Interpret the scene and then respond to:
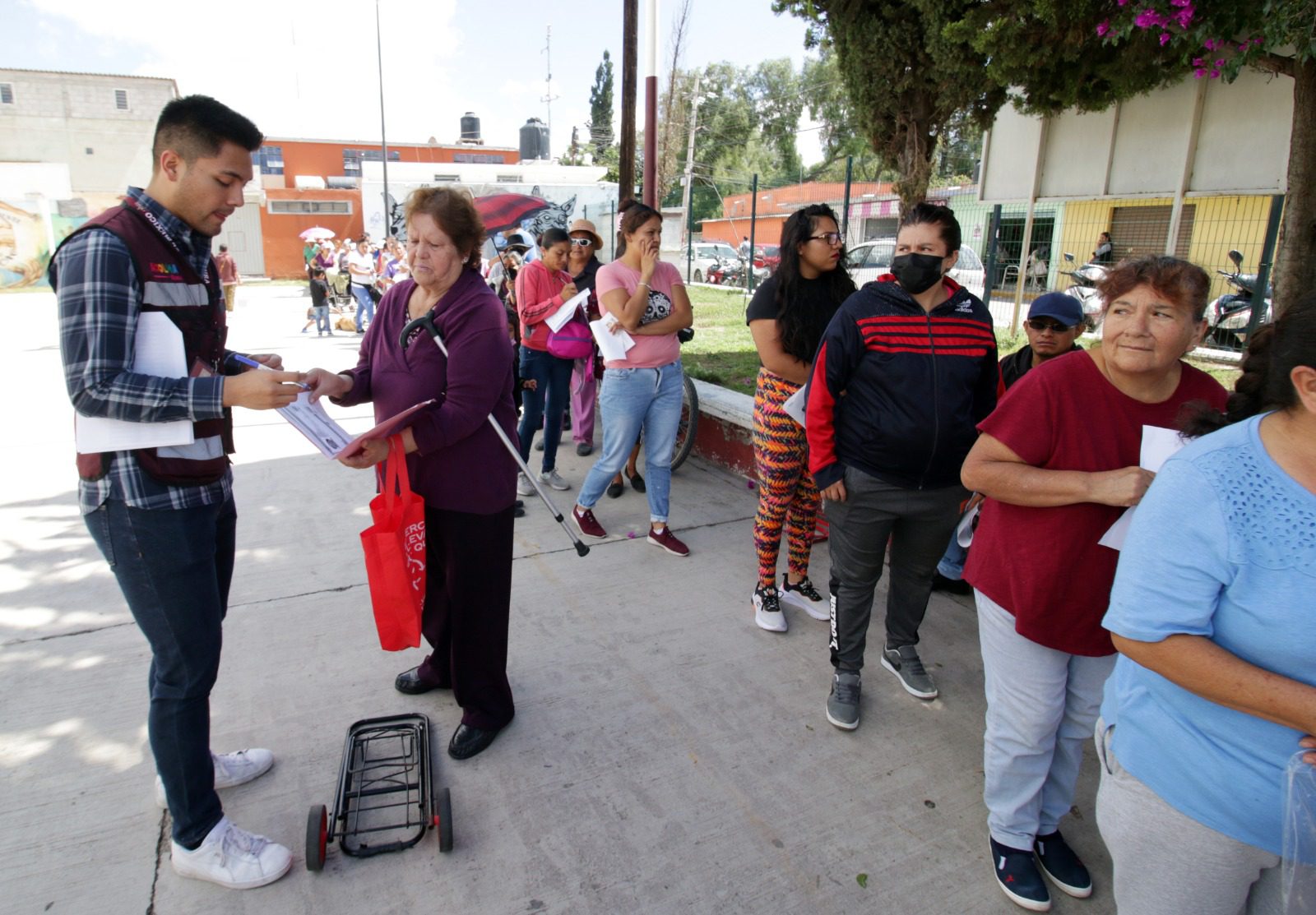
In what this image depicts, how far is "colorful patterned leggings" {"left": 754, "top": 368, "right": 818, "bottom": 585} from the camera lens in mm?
3557

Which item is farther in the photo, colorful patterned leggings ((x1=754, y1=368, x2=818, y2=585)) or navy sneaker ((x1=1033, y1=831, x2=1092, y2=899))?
colorful patterned leggings ((x1=754, y1=368, x2=818, y2=585))

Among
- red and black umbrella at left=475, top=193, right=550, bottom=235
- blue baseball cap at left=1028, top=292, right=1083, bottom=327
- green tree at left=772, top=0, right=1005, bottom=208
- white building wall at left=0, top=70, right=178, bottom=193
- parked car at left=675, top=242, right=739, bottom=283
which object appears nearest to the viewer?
blue baseball cap at left=1028, top=292, right=1083, bottom=327

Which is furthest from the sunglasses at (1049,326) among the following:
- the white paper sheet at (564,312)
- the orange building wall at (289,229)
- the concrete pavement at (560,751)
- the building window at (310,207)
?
the building window at (310,207)

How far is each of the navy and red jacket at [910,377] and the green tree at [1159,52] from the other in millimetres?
2373

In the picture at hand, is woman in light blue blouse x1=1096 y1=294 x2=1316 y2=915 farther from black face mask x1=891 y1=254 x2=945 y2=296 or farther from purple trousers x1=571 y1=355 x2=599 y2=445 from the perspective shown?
purple trousers x1=571 y1=355 x2=599 y2=445

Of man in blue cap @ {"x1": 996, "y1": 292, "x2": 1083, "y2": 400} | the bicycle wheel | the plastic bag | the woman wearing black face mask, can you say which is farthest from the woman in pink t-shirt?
the plastic bag

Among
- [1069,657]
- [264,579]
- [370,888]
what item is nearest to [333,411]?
[264,579]

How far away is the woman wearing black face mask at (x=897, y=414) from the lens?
267cm

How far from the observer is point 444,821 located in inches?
90.0

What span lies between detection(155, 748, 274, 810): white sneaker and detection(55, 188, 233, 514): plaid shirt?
3.58 feet

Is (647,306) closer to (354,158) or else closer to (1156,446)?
(1156,446)

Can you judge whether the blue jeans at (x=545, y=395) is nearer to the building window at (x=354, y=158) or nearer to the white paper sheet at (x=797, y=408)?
the white paper sheet at (x=797, y=408)

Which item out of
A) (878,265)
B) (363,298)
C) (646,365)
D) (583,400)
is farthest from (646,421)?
(363,298)

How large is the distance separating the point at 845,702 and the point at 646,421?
6.95 ft
